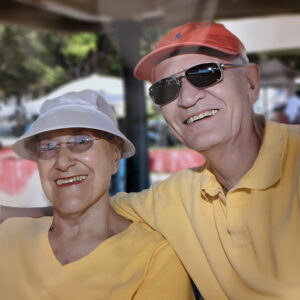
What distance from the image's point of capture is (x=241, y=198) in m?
1.34

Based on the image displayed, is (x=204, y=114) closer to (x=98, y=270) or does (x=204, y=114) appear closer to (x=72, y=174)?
(x=72, y=174)

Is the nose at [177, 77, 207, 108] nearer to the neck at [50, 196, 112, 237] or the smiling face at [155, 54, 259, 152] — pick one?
the smiling face at [155, 54, 259, 152]

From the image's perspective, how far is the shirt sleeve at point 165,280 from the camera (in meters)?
1.37

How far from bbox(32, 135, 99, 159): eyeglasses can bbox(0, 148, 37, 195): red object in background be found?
10 cm

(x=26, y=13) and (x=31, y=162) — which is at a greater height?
(x=26, y=13)

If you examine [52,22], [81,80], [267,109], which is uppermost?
[52,22]

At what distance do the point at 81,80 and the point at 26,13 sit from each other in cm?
54

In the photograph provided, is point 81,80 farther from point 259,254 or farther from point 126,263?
point 259,254

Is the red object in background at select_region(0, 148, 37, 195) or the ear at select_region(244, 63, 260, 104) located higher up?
the ear at select_region(244, 63, 260, 104)

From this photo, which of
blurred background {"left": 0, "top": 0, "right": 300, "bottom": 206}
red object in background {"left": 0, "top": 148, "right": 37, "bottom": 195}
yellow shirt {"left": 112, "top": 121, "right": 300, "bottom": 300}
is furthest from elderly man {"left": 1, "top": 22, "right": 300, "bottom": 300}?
red object in background {"left": 0, "top": 148, "right": 37, "bottom": 195}

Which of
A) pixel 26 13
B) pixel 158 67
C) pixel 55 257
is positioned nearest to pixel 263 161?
pixel 158 67

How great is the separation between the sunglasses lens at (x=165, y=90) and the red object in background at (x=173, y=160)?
286 mm

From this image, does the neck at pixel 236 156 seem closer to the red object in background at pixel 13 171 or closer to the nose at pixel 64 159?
the nose at pixel 64 159

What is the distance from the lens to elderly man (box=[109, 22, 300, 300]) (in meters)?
1.24
